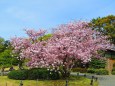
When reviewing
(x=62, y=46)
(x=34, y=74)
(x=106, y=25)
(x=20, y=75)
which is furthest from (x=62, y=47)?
(x=106, y=25)

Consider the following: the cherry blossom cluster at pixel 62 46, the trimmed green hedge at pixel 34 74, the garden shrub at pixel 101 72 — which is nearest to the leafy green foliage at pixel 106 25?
the garden shrub at pixel 101 72

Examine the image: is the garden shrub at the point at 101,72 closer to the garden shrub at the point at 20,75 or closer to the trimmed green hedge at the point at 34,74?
the trimmed green hedge at the point at 34,74

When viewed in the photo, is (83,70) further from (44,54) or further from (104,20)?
(44,54)

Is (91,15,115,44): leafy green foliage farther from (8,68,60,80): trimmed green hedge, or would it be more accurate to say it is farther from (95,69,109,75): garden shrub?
(8,68,60,80): trimmed green hedge

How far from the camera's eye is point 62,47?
1607 inches

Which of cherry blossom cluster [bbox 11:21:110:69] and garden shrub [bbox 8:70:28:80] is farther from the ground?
cherry blossom cluster [bbox 11:21:110:69]

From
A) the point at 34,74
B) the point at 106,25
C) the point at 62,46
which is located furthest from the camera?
the point at 106,25

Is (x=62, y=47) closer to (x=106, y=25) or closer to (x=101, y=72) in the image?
(x=101, y=72)

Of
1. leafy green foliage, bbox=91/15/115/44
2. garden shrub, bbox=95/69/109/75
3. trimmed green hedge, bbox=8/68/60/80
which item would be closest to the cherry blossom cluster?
trimmed green hedge, bbox=8/68/60/80

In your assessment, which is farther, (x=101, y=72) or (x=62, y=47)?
(x=101, y=72)

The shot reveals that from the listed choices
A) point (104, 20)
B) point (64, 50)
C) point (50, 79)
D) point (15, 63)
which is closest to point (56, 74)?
point (50, 79)

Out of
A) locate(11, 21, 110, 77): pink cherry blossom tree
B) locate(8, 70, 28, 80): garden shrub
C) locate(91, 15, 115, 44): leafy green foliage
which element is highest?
locate(91, 15, 115, 44): leafy green foliage

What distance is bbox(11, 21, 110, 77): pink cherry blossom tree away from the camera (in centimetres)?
4091

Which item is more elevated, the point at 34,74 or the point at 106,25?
the point at 106,25
